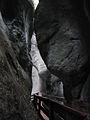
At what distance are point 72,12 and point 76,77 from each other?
3.43 m

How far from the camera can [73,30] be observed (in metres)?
7.66

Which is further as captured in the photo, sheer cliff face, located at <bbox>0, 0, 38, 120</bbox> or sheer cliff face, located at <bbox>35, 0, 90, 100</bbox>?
sheer cliff face, located at <bbox>35, 0, 90, 100</bbox>

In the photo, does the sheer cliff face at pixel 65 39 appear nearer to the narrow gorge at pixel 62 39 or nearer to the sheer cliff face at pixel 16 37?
the narrow gorge at pixel 62 39

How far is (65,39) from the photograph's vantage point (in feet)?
25.2

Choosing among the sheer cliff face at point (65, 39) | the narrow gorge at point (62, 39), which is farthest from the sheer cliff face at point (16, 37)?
the sheer cliff face at point (65, 39)

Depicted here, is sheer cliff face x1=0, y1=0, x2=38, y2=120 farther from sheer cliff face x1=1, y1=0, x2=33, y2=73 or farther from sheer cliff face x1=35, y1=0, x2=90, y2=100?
sheer cliff face x1=35, y1=0, x2=90, y2=100

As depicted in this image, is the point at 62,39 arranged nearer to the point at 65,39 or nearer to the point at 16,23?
the point at 65,39

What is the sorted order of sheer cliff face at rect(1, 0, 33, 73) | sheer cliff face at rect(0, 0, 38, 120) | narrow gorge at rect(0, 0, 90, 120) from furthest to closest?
sheer cliff face at rect(1, 0, 33, 73), narrow gorge at rect(0, 0, 90, 120), sheer cliff face at rect(0, 0, 38, 120)

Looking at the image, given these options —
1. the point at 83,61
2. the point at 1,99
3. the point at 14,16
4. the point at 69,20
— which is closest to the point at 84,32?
the point at 69,20

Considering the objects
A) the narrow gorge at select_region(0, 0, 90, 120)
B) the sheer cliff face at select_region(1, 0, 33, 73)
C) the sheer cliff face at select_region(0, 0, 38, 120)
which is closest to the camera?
the sheer cliff face at select_region(0, 0, 38, 120)

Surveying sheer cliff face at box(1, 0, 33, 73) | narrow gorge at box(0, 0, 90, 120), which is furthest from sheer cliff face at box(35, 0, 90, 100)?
sheer cliff face at box(1, 0, 33, 73)

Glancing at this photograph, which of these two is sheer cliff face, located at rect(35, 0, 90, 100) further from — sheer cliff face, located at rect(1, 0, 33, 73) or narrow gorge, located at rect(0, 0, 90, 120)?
sheer cliff face, located at rect(1, 0, 33, 73)

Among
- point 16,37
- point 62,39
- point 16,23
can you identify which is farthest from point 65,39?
point 16,23

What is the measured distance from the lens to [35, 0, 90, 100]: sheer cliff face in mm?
7258
